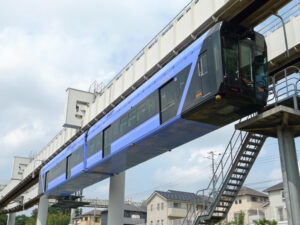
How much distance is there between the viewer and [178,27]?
13828 mm

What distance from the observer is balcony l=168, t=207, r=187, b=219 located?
5298 cm

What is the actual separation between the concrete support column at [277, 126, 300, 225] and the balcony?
43971mm

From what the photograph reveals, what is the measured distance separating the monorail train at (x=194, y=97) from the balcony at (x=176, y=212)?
39225 millimetres

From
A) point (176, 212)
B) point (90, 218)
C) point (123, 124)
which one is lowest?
point (90, 218)

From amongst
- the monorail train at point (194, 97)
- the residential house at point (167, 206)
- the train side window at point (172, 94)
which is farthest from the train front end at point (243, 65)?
the residential house at point (167, 206)

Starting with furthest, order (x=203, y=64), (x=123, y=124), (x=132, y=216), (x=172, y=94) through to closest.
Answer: (x=132, y=216), (x=123, y=124), (x=172, y=94), (x=203, y=64)

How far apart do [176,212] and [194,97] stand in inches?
1806

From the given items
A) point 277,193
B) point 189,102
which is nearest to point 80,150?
point 189,102

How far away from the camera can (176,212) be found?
176ft

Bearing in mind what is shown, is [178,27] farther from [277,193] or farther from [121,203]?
[277,193]

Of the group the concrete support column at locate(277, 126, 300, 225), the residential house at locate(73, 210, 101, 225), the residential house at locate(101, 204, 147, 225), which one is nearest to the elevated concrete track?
the concrete support column at locate(277, 126, 300, 225)

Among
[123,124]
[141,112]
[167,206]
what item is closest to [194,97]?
[141,112]

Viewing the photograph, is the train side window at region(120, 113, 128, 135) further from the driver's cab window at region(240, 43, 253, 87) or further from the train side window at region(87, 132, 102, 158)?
the driver's cab window at region(240, 43, 253, 87)

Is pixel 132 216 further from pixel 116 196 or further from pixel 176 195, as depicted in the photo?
pixel 116 196
